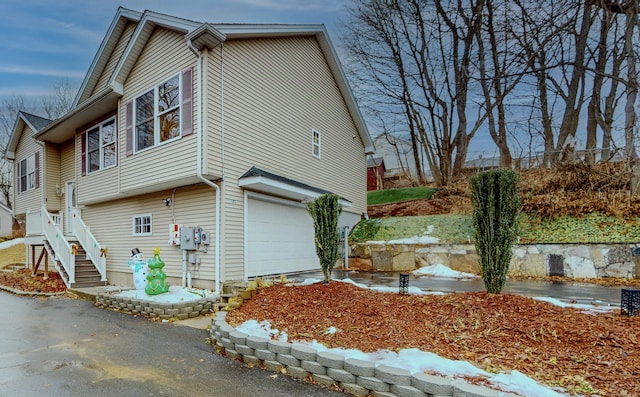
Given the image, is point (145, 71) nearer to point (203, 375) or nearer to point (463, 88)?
point (203, 375)

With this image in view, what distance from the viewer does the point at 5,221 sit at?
31438mm

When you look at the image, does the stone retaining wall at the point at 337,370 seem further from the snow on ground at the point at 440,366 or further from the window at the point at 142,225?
the window at the point at 142,225

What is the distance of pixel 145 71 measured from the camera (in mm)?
9391

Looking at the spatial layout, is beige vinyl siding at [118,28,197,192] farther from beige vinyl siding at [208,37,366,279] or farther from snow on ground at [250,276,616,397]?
snow on ground at [250,276,616,397]

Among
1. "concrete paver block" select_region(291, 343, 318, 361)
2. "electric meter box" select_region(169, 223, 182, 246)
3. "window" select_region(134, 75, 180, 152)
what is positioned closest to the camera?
"concrete paver block" select_region(291, 343, 318, 361)

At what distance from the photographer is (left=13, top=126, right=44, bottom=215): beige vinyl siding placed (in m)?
14.4

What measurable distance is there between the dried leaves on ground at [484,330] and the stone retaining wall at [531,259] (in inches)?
200

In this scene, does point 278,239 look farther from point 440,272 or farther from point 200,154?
point 440,272

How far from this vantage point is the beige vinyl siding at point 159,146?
26.7 ft

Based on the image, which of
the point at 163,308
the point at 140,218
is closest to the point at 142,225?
the point at 140,218

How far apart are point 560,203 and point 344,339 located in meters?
9.28

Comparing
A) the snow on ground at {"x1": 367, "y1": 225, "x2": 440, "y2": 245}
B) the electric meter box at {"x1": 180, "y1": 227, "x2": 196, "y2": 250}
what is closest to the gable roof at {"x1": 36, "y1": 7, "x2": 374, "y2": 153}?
the electric meter box at {"x1": 180, "y1": 227, "x2": 196, "y2": 250}

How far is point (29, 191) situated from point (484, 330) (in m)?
18.1

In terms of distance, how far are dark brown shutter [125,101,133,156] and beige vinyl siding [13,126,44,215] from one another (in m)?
6.99
